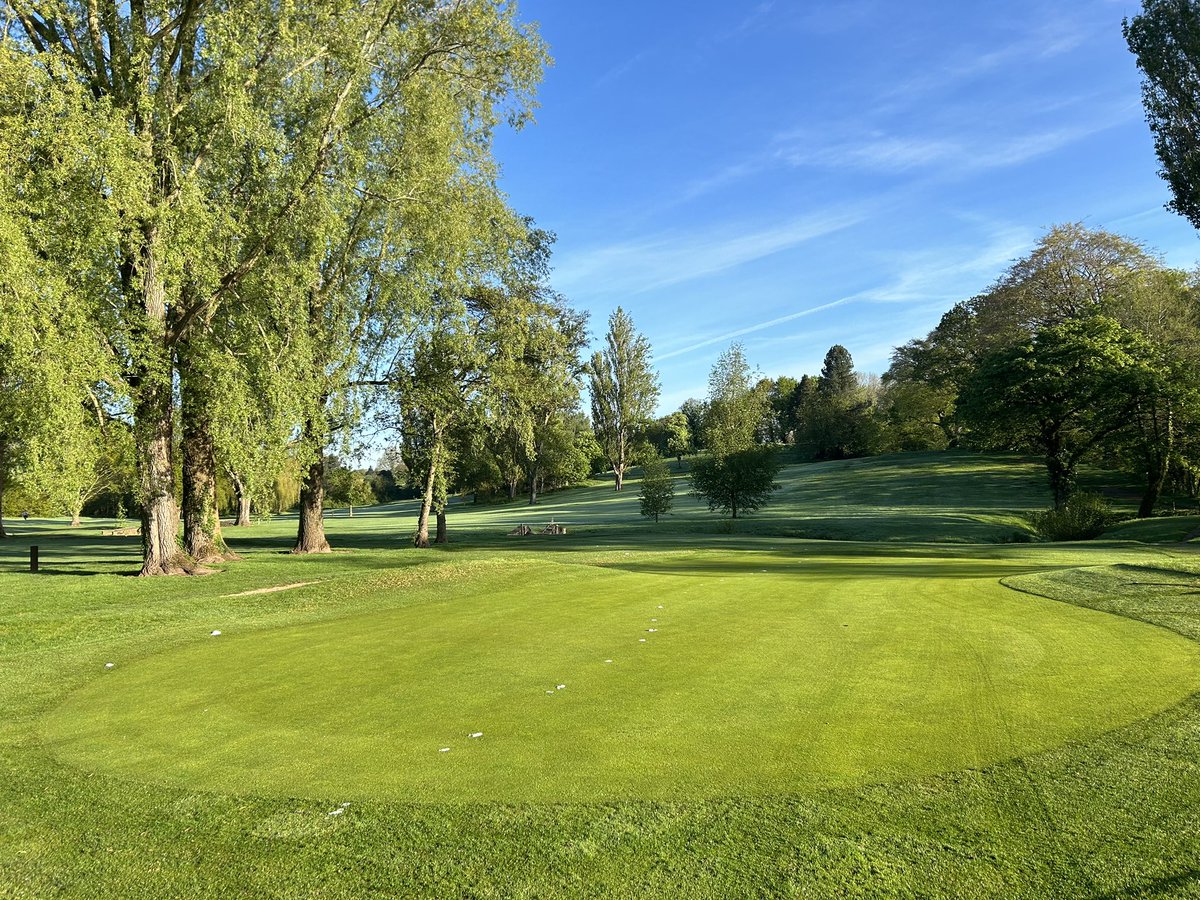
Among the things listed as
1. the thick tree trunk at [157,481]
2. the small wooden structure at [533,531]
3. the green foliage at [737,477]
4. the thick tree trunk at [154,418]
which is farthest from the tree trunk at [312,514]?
the green foliage at [737,477]

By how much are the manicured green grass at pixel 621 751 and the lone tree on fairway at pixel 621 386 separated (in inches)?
2913

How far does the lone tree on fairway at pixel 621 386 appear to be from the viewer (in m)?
85.6

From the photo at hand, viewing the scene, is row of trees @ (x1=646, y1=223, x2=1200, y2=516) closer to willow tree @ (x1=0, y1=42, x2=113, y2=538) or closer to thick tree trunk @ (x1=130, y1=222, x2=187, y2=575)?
thick tree trunk @ (x1=130, y1=222, x2=187, y2=575)

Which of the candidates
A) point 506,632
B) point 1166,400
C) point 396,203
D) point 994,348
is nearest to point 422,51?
point 396,203

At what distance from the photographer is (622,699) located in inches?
275

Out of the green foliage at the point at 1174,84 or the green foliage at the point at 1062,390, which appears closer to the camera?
the green foliage at the point at 1174,84

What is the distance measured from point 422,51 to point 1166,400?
42.3 meters

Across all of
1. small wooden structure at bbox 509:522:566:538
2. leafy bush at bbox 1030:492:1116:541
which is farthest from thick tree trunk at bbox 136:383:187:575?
leafy bush at bbox 1030:492:1116:541

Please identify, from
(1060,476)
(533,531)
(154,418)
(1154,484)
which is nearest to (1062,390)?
(1060,476)

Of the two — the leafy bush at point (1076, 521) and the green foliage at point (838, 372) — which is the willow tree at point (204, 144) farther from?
the green foliage at point (838, 372)

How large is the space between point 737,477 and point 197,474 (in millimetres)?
29480

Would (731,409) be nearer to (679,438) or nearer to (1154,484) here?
(1154,484)

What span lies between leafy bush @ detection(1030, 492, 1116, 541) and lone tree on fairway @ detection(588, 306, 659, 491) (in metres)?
53.9

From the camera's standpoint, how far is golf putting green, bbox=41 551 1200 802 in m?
5.28
